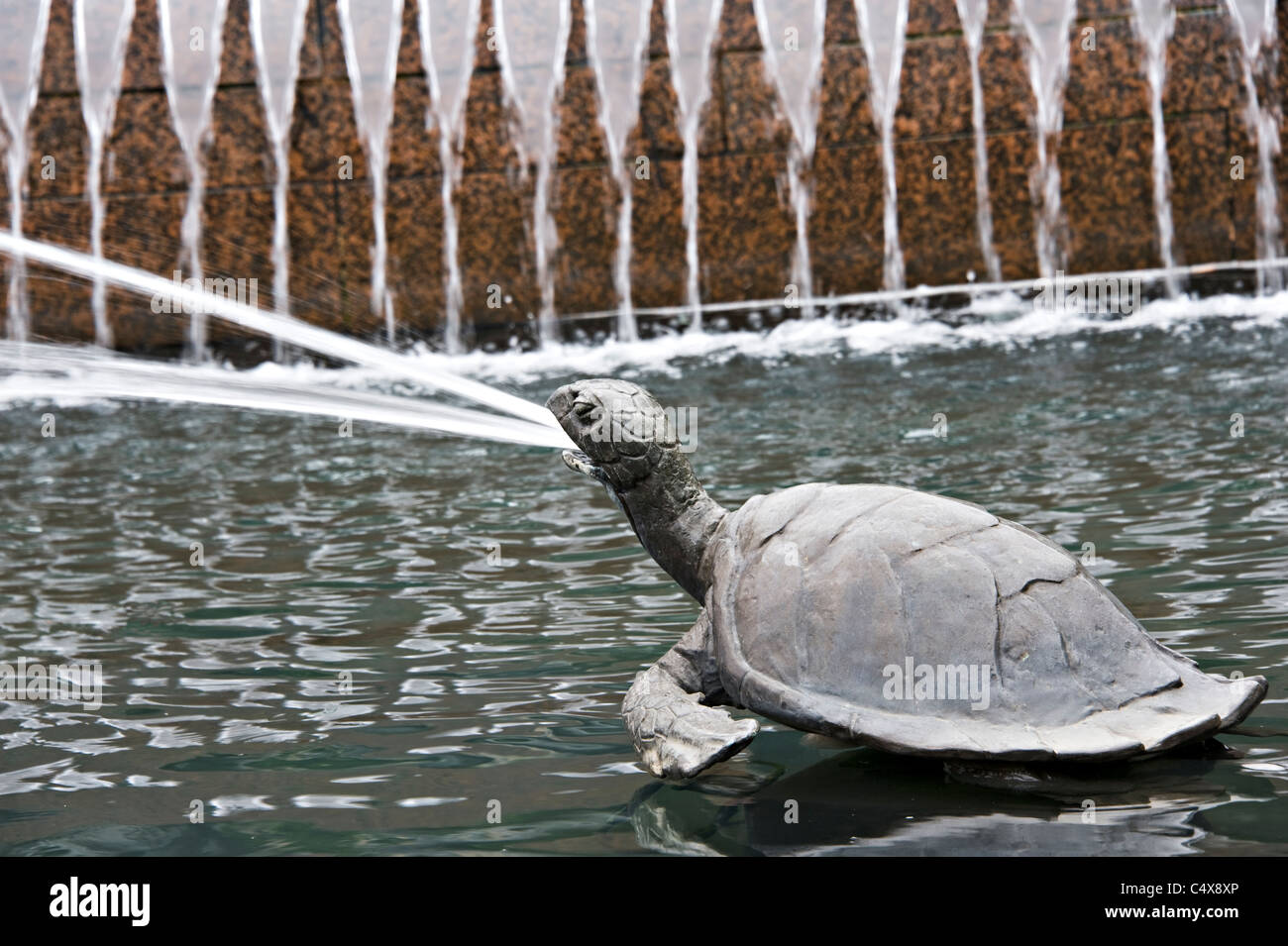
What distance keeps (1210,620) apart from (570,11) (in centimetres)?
964

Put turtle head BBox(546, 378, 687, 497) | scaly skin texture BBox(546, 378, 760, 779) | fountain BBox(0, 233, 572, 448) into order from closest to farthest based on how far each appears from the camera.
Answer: scaly skin texture BBox(546, 378, 760, 779) < turtle head BBox(546, 378, 687, 497) < fountain BBox(0, 233, 572, 448)

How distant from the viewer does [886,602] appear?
3287mm

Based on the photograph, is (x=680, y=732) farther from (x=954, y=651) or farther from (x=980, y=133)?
(x=980, y=133)

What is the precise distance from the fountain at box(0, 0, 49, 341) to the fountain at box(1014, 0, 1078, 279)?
8766 mm

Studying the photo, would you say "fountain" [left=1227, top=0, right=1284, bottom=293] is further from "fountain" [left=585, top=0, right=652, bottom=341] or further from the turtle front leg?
the turtle front leg

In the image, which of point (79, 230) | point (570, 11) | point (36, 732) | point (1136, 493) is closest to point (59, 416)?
point (79, 230)

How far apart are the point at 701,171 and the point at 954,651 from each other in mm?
9797

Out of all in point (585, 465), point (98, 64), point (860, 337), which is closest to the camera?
point (585, 465)

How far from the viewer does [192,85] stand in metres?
12.5

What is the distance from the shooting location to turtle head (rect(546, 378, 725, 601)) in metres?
3.88

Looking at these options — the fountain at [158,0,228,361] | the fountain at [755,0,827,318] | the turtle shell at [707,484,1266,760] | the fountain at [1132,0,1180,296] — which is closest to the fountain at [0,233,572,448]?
the fountain at [158,0,228,361]

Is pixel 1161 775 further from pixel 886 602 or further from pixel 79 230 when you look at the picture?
pixel 79 230

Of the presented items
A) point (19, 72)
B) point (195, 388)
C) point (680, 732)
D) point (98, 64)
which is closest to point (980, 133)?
point (195, 388)

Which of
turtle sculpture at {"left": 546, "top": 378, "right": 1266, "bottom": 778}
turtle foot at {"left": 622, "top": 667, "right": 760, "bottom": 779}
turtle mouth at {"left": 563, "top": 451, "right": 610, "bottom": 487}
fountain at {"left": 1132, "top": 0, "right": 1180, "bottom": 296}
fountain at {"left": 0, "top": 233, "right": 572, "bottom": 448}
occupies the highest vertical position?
fountain at {"left": 1132, "top": 0, "right": 1180, "bottom": 296}
